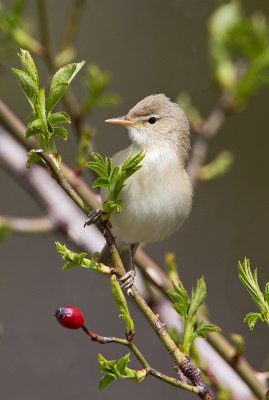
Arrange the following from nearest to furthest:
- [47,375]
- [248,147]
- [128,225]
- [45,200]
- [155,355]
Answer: [128,225]
[45,200]
[47,375]
[155,355]
[248,147]

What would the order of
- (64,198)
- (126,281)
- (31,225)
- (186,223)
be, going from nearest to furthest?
(126,281) < (31,225) < (64,198) < (186,223)

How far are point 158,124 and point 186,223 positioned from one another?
10.1ft

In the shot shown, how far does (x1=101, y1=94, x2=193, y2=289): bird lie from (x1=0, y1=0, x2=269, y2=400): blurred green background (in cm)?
221

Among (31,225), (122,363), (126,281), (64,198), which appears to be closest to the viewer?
(122,363)

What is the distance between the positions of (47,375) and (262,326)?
1.69 meters

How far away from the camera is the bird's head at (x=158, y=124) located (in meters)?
2.76

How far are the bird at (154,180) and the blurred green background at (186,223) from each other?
2210 mm

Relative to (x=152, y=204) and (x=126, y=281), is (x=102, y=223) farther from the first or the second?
(x=152, y=204)

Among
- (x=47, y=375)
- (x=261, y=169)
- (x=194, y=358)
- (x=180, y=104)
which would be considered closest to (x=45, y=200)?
(x=180, y=104)

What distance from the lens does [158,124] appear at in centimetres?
280

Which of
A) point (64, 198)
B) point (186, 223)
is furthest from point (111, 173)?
point (186, 223)

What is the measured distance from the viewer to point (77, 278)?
541cm

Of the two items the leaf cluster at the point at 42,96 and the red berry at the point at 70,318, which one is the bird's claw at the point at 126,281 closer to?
the red berry at the point at 70,318

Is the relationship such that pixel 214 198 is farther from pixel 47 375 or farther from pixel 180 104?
pixel 180 104
